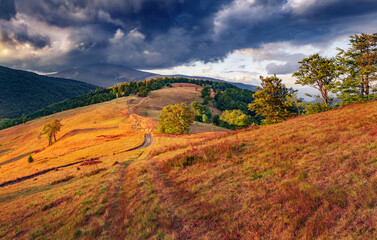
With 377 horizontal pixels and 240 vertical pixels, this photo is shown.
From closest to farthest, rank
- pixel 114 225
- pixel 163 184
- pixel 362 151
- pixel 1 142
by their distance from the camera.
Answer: pixel 114 225, pixel 362 151, pixel 163 184, pixel 1 142

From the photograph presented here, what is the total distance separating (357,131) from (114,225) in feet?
56.8

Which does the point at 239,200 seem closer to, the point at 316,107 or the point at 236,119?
the point at 316,107

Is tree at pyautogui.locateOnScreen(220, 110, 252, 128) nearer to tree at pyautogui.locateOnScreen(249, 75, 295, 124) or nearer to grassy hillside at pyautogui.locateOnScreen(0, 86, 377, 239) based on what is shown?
tree at pyautogui.locateOnScreen(249, 75, 295, 124)

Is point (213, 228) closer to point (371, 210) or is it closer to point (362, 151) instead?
point (371, 210)

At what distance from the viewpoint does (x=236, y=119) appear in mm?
95812

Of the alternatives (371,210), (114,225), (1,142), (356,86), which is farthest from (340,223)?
(1,142)

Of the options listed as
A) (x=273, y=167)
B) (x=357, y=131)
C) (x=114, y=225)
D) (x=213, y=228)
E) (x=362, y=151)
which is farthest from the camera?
(x=357, y=131)

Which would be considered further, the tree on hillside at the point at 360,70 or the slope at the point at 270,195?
the tree on hillside at the point at 360,70

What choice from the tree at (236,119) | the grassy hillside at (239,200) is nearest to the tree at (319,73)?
the grassy hillside at (239,200)

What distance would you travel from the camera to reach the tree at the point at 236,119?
93.6m

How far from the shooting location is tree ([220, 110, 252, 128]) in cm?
9356

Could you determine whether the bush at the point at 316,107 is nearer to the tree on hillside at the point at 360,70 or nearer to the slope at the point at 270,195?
the tree on hillside at the point at 360,70

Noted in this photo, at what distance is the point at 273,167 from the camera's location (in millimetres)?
9758

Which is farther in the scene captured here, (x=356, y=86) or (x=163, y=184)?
(x=356, y=86)
